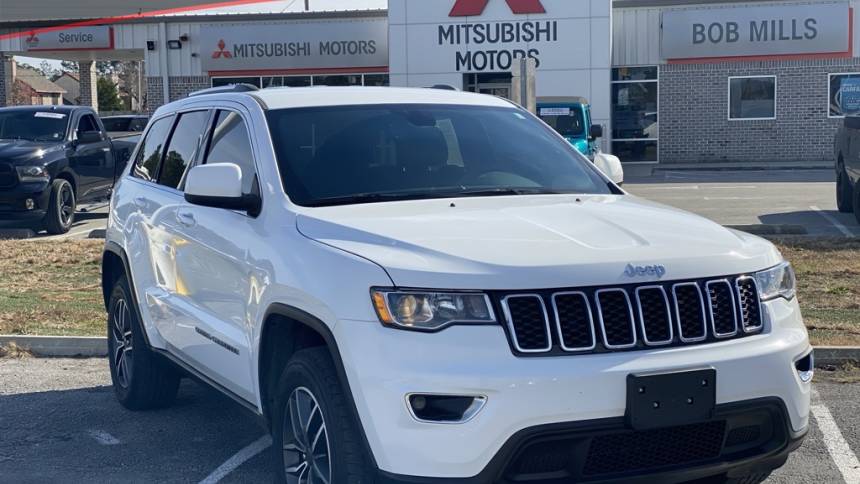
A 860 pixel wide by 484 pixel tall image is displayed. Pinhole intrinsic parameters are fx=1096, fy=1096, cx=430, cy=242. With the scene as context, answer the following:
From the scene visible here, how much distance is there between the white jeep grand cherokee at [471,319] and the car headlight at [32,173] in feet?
34.9

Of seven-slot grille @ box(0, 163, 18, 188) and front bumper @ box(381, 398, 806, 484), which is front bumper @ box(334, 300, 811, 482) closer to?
front bumper @ box(381, 398, 806, 484)

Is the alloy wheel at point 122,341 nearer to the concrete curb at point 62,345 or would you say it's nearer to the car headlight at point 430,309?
the concrete curb at point 62,345

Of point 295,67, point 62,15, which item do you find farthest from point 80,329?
point 62,15

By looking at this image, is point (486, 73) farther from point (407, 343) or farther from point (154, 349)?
point (407, 343)

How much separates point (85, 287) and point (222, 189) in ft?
22.6

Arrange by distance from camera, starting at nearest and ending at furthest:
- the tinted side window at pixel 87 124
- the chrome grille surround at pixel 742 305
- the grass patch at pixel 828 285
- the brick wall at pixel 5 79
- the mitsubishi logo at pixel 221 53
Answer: the chrome grille surround at pixel 742 305 < the grass patch at pixel 828 285 < the tinted side window at pixel 87 124 < the mitsubishi logo at pixel 221 53 < the brick wall at pixel 5 79

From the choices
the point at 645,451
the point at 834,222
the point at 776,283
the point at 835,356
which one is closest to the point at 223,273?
the point at 645,451

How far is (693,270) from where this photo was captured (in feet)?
12.5

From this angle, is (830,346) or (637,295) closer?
(637,295)

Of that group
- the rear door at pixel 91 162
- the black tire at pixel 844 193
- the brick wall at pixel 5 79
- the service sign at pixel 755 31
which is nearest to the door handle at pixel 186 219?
the rear door at pixel 91 162

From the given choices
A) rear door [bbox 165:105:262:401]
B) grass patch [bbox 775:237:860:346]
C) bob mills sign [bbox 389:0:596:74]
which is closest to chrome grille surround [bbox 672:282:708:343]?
rear door [bbox 165:105:262:401]

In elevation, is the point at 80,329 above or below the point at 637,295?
below

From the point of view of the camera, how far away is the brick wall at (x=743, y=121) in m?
30.4

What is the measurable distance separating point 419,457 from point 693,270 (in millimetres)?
1153
